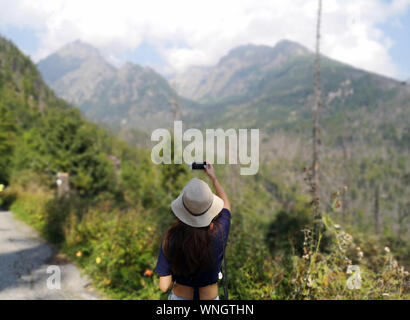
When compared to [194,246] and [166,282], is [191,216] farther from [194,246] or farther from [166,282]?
[166,282]

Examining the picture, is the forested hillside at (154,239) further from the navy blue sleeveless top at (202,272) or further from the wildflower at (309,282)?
the navy blue sleeveless top at (202,272)

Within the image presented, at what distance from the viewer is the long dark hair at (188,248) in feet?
7.42

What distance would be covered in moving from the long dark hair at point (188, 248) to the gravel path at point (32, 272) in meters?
3.45

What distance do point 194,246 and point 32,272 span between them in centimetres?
487

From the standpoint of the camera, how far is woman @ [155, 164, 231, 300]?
7.41 ft

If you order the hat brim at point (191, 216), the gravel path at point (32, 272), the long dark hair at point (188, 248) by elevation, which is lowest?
the gravel path at point (32, 272)

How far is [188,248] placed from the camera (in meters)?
2.25

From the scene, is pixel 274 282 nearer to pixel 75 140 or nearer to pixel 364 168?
pixel 75 140

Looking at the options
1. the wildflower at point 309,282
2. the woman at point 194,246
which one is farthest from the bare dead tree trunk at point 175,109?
the woman at point 194,246

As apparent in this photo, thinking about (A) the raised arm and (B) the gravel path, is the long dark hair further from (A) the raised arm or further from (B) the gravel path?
(B) the gravel path

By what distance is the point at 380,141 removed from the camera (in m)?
180

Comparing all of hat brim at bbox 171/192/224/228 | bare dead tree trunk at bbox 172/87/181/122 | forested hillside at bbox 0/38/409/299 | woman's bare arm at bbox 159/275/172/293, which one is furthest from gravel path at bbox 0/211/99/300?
bare dead tree trunk at bbox 172/87/181/122
